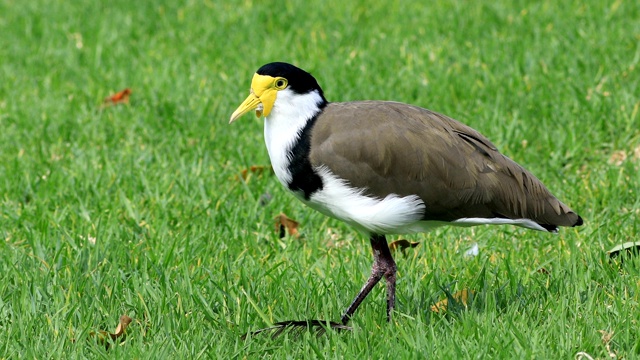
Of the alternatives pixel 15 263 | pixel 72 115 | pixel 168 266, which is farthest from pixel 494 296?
pixel 72 115

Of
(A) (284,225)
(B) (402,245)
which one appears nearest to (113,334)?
(A) (284,225)

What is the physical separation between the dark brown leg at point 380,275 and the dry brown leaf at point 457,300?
191 mm

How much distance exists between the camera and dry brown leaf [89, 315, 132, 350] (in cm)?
399

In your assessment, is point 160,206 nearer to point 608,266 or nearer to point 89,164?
point 89,164

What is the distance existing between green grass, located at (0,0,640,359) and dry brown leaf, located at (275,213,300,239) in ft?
0.22

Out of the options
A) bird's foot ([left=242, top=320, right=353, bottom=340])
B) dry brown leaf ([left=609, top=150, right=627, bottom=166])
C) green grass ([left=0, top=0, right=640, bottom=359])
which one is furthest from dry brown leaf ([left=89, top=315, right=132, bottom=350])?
dry brown leaf ([left=609, top=150, right=627, bottom=166])

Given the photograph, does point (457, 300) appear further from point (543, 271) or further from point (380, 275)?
point (543, 271)

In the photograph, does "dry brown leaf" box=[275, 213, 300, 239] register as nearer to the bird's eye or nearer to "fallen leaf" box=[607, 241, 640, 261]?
the bird's eye

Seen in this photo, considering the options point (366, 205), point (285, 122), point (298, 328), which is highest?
point (285, 122)

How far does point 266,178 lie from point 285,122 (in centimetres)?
181

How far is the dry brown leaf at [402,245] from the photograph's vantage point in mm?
5238

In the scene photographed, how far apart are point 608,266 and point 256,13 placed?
16.0 ft

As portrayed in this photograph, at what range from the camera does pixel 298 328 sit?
13.2ft

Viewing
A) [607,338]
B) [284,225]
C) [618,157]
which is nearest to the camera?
[607,338]
